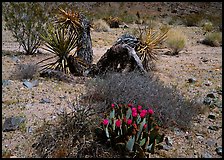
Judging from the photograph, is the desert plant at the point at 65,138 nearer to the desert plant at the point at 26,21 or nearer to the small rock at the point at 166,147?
the small rock at the point at 166,147

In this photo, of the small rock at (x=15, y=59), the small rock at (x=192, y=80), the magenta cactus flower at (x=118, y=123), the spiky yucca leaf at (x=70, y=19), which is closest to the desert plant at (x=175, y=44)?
the small rock at (x=192, y=80)

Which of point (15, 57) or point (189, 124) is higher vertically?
point (15, 57)

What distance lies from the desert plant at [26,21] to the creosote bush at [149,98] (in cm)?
527

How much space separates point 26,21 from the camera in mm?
10500

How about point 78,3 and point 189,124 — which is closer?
point 189,124

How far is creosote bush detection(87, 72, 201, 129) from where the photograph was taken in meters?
4.93

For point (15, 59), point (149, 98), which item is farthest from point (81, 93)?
point (15, 59)

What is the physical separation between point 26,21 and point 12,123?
6.61 meters

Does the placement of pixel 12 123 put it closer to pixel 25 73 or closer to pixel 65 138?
pixel 65 138

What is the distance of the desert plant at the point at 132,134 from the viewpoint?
3.91 metres

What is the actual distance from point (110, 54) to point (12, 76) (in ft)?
7.82

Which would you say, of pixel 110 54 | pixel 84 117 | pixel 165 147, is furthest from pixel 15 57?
pixel 165 147

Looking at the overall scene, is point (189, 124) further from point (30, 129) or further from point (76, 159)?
point (30, 129)

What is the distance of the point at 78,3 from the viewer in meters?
35.7
